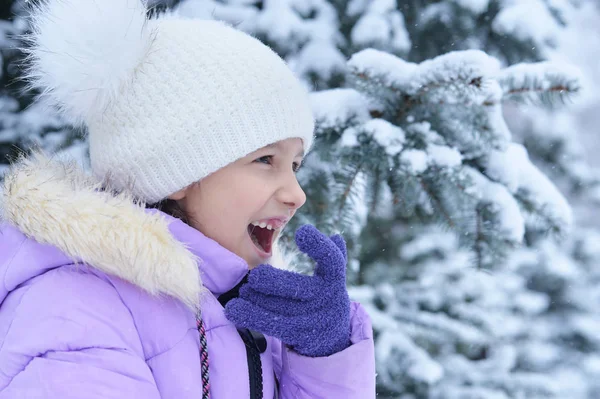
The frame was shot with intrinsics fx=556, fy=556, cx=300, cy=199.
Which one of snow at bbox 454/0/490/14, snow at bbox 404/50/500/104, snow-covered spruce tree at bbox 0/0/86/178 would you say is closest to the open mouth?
snow at bbox 404/50/500/104

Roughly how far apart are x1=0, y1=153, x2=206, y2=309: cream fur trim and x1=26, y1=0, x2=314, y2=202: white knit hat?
12cm

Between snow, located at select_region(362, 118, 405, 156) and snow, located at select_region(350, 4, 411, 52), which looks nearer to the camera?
snow, located at select_region(362, 118, 405, 156)

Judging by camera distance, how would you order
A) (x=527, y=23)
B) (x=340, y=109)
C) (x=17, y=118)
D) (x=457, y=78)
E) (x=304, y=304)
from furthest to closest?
(x=17, y=118), (x=527, y=23), (x=340, y=109), (x=457, y=78), (x=304, y=304)

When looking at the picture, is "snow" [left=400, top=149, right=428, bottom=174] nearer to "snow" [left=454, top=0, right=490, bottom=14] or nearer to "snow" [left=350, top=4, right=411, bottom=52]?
"snow" [left=350, top=4, right=411, bottom=52]

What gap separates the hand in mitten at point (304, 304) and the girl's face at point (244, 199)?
0.40 feet

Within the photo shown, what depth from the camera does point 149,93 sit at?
1.18 m

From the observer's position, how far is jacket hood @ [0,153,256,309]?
3.28 feet

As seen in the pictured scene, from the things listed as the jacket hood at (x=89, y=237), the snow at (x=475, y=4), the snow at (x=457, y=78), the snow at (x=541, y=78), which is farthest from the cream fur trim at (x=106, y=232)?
the snow at (x=475, y=4)

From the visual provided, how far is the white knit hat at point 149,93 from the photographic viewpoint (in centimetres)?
117

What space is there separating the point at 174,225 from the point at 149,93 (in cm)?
29

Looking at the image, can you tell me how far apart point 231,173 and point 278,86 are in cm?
24

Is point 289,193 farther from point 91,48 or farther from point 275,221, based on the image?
point 91,48

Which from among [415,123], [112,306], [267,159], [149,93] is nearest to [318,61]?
[415,123]

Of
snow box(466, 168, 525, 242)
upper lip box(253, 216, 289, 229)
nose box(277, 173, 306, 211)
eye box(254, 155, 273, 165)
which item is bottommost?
snow box(466, 168, 525, 242)
